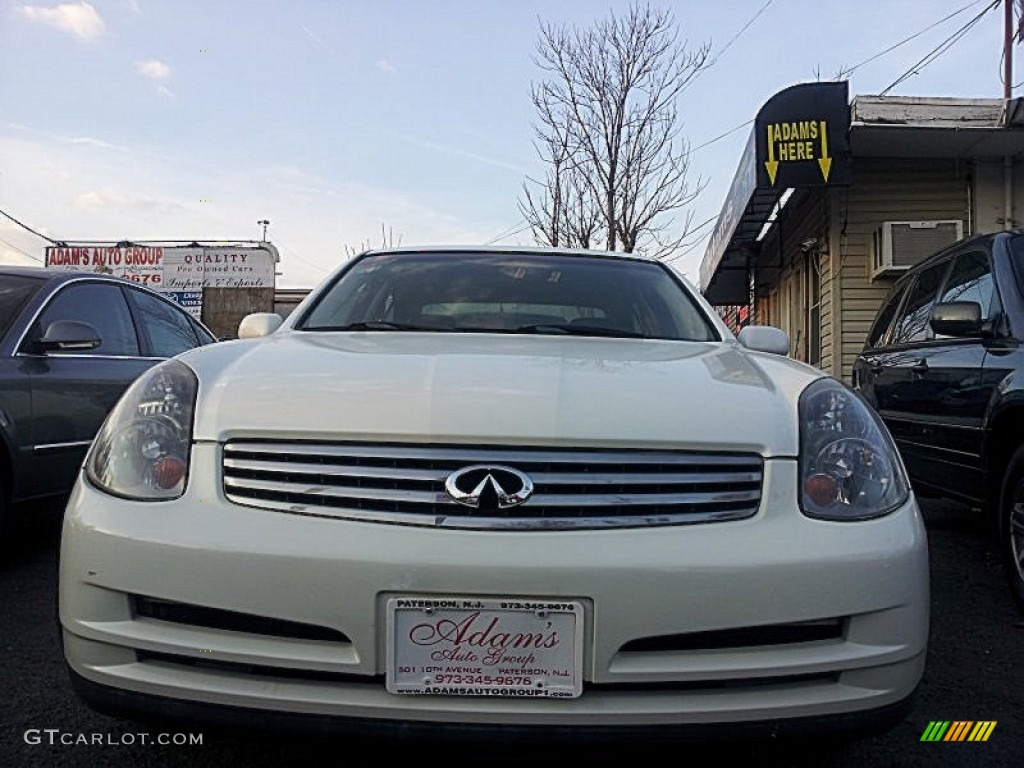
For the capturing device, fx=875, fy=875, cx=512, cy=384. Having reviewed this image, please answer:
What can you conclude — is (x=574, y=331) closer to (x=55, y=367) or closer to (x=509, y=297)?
(x=509, y=297)

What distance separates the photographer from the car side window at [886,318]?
17.7 feet

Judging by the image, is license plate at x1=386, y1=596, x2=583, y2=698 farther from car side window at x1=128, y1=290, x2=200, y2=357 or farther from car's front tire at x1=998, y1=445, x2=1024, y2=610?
car side window at x1=128, y1=290, x2=200, y2=357

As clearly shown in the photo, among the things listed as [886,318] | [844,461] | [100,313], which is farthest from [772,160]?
[844,461]

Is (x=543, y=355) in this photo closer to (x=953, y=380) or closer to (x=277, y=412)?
(x=277, y=412)

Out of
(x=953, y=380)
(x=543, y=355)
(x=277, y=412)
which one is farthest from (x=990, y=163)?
(x=277, y=412)

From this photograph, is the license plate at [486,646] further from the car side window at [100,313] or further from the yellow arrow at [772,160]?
the yellow arrow at [772,160]

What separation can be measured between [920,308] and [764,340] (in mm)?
2549

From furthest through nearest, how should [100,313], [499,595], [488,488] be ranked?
[100,313] → [488,488] → [499,595]

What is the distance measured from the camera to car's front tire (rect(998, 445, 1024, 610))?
3.37 metres

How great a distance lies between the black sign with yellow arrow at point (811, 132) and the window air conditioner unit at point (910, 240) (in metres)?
1.18

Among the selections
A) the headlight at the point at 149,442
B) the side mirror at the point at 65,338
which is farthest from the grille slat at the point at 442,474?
the side mirror at the point at 65,338

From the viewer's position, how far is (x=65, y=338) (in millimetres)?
3912

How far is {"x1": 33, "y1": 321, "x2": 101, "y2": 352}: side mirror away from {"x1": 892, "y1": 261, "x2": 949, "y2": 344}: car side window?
13.6 ft

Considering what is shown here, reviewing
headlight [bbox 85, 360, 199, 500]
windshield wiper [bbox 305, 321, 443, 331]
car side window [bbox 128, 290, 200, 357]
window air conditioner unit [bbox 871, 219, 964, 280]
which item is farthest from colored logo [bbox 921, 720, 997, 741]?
window air conditioner unit [bbox 871, 219, 964, 280]
